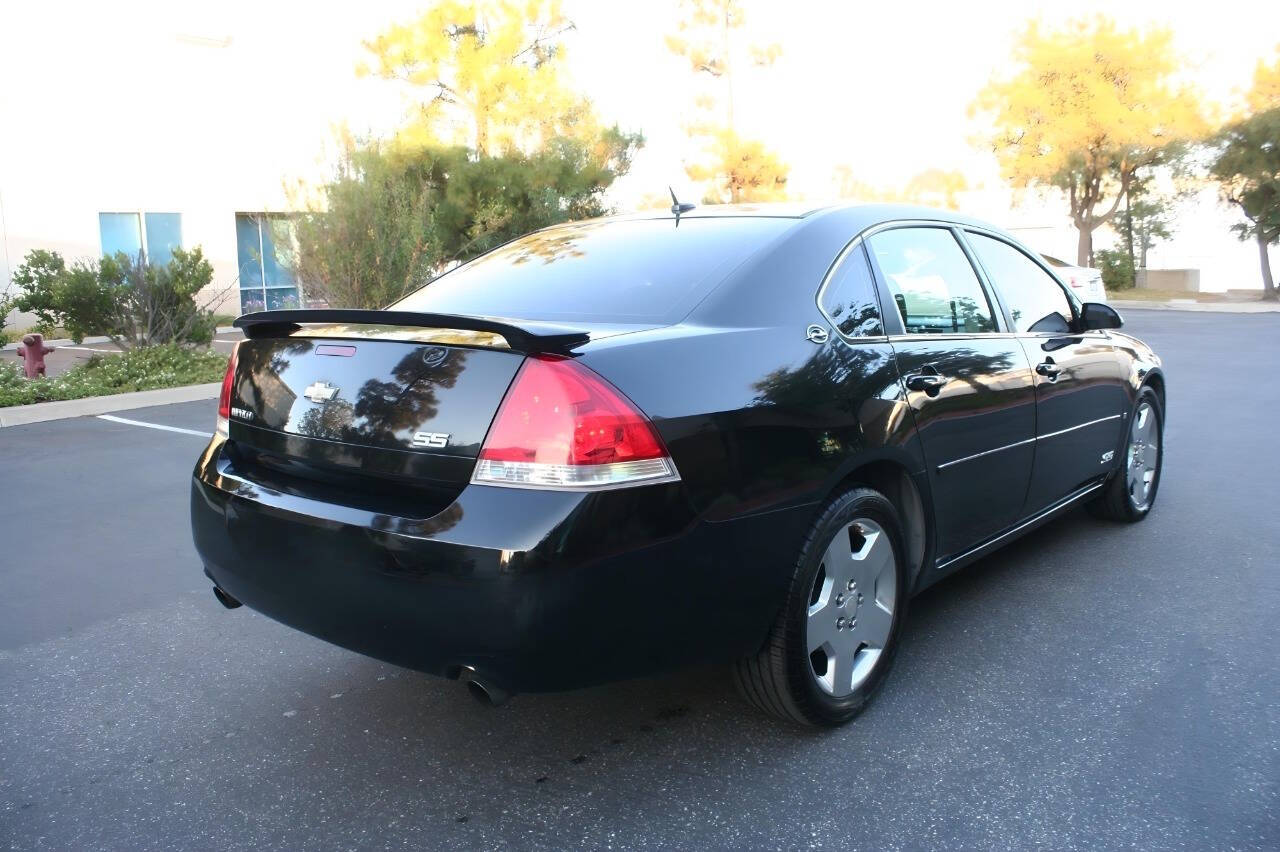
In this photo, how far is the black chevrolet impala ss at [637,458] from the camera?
2537 millimetres

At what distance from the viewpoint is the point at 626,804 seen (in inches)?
110

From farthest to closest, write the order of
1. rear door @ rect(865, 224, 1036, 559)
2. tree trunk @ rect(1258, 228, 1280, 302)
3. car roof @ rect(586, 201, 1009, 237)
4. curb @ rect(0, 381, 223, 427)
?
tree trunk @ rect(1258, 228, 1280, 302) < curb @ rect(0, 381, 223, 427) < car roof @ rect(586, 201, 1009, 237) < rear door @ rect(865, 224, 1036, 559)

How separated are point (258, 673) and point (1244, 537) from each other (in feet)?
15.2

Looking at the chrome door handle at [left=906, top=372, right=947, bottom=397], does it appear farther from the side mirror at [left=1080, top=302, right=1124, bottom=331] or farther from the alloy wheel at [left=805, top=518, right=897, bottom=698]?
the side mirror at [left=1080, top=302, right=1124, bottom=331]

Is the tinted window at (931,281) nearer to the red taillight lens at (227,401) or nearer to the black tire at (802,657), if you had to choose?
the black tire at (802,657)

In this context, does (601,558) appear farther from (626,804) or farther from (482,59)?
(482,59)

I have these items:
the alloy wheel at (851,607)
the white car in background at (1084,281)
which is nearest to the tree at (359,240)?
the white car in background at (1084,281)

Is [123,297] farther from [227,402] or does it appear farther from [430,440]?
[430,440]

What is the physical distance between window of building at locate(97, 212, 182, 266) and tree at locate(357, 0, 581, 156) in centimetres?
523

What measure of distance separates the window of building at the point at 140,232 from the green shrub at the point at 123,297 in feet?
22.9

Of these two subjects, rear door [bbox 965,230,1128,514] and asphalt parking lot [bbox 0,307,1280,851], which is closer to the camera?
asphalt parking lot [bbox 0,307,1280,851]

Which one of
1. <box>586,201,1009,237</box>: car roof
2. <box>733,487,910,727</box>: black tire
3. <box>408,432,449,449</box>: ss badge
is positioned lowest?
<box>733,487,910,727</box>: black tire

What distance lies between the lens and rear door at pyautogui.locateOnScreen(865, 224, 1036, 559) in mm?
3535

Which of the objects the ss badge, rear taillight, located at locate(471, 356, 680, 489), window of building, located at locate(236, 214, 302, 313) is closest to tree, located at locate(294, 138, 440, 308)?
window of building, located at locate(236, 214, 302, 313)
